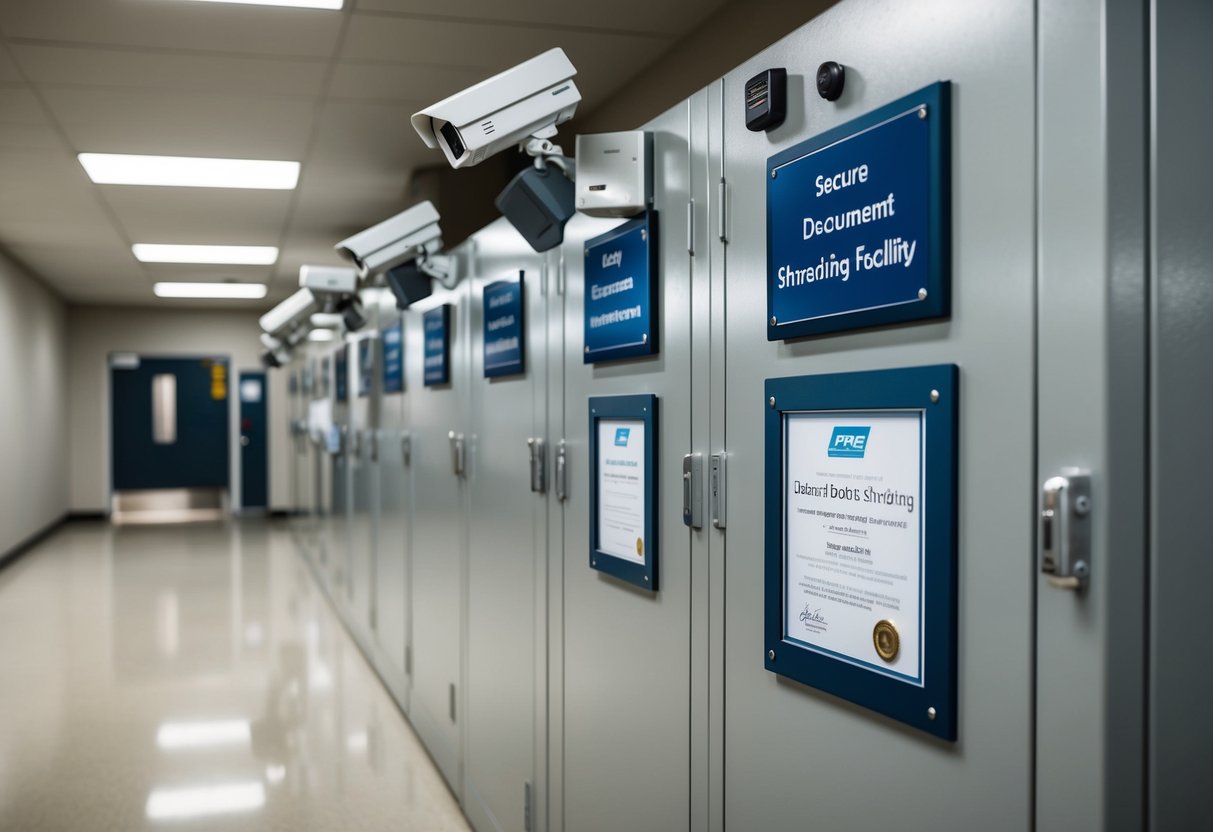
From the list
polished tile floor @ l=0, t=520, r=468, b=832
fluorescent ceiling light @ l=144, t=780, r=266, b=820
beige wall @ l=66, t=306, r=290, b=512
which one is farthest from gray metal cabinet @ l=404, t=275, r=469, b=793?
beige wall @ l=66, t=306, r=290, b=512

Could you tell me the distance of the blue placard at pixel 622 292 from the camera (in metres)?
2.19

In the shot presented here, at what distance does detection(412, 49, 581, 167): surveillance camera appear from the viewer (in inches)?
92.3

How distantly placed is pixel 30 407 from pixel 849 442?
40.6ft

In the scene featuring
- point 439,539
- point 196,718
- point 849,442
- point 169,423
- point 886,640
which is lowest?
point 196,718

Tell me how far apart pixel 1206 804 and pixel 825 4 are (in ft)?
10.5

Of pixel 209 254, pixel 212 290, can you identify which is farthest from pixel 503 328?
pixel 212 290

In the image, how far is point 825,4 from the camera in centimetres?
368

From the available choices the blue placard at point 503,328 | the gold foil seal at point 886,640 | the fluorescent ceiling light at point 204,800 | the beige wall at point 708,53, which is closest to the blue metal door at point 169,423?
the beige wall at point 708,53

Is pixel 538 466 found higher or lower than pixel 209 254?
lower

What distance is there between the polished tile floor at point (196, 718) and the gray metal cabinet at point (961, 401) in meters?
2.53

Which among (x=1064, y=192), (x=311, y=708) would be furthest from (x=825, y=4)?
(x=311, y=708)

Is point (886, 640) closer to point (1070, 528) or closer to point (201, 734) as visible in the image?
point (1070, 528)

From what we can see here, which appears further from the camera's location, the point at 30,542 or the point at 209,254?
the point at 30,542

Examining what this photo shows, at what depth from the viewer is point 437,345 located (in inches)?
166
